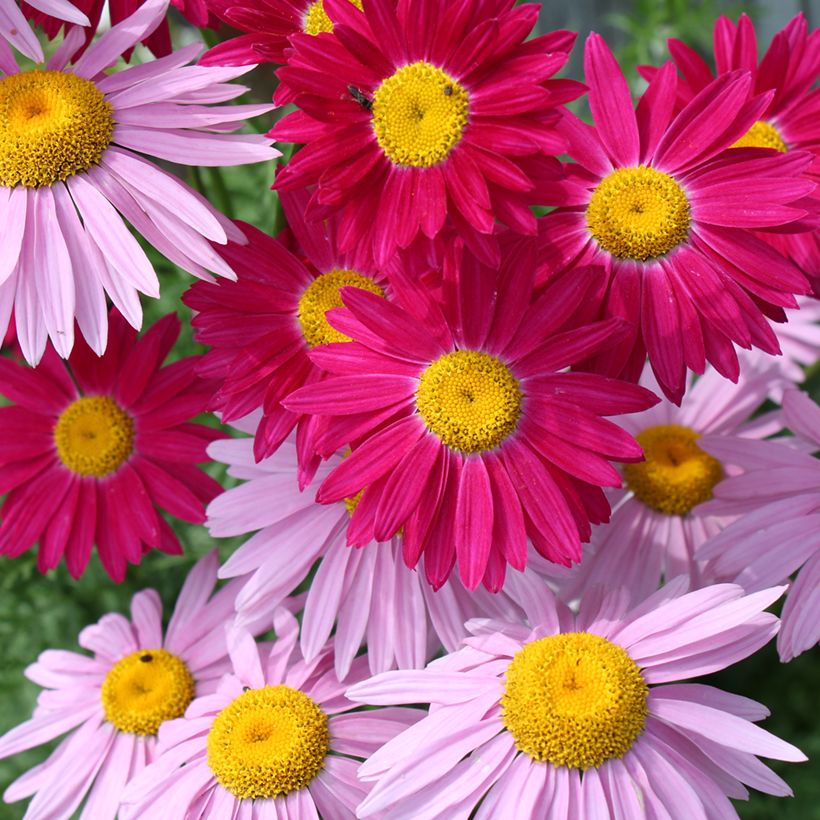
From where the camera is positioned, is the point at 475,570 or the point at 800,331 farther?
the point at 800,331

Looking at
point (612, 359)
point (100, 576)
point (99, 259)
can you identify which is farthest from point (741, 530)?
point (100, 576)

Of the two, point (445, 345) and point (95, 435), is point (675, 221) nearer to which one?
point (445, 345)

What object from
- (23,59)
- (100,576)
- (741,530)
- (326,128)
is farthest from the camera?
(100,576)

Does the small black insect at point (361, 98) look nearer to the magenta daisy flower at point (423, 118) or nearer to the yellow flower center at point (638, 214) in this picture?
the magenta daisy flower at point (423, 118)

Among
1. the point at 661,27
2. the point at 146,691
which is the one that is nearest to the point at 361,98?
the point at 146,691

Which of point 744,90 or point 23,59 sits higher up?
point 23,59

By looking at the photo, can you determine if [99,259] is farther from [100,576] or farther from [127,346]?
[100,576]

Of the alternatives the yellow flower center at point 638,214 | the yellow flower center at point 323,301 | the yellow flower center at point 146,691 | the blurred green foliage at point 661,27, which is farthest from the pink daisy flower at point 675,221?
the blurred green foliage at point 661,27
